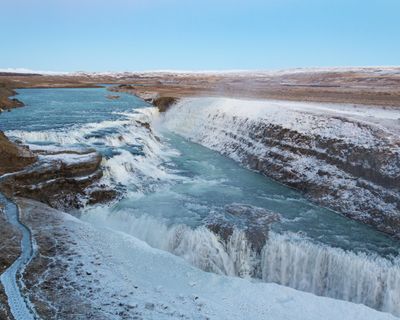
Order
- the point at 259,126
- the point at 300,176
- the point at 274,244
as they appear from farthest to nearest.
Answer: the point at 259,126 < the point at 300,176 < the point at 274,244

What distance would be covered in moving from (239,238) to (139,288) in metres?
4.23

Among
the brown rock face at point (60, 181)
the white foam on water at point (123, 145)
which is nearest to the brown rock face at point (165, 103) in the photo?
the white foam on water at point (123, 145)

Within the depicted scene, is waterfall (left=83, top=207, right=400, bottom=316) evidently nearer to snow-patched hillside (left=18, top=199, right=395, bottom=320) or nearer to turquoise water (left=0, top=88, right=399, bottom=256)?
turquoise water (left=0, top=88, right=399, bottom=256)

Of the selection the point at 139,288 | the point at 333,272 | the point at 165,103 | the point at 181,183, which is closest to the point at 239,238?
the point at 333,272

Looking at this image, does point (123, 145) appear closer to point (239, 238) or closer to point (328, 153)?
point (328, 153)

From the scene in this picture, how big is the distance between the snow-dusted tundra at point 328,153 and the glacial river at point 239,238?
734mm

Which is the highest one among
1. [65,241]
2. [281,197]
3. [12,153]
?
[12,153]

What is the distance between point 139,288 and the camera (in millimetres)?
8719

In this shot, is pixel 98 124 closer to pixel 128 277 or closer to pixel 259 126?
pixel 259 126

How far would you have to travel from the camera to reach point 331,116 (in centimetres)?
2109

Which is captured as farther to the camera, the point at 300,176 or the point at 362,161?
the point at 300,176

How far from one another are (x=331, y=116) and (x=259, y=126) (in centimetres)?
489

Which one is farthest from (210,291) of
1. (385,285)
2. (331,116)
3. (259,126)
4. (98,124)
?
(98,124)

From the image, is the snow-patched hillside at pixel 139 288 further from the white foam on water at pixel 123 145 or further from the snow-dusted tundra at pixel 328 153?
the snow-dusted tundra at pixel 328 153
